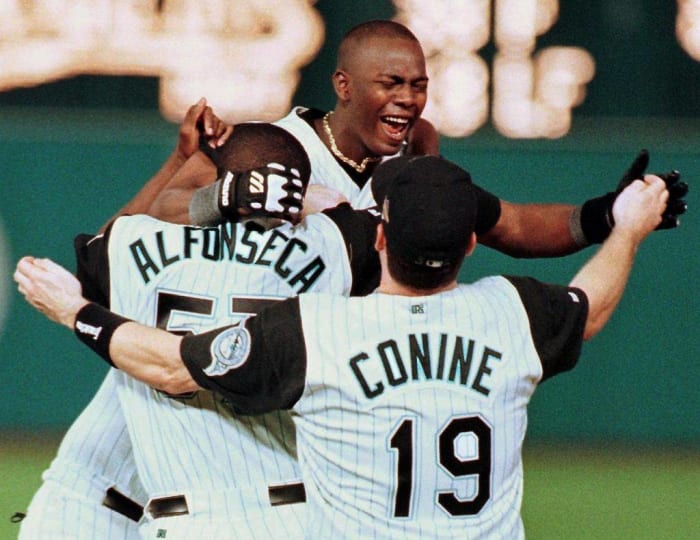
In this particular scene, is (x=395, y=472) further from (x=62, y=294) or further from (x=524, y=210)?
(x=524, y=210)

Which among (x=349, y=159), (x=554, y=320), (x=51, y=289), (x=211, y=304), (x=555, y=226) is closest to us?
(x=554, y=320)

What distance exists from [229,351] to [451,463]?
584mm

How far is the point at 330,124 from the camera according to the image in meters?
5.48

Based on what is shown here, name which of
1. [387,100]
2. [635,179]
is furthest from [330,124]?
[635,179]

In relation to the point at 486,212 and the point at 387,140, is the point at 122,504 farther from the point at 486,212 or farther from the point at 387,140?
the point at 387,140

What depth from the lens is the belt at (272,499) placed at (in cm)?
409

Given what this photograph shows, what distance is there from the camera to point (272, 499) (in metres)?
4.10

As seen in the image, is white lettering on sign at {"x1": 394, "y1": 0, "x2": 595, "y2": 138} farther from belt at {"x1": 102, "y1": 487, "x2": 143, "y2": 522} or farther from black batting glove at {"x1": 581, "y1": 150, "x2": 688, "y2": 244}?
belt at {"x1": 102, "y1": 487, "x2": 143, "y2": 522}

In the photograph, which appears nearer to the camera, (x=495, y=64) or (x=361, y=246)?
(x=361, y=246)

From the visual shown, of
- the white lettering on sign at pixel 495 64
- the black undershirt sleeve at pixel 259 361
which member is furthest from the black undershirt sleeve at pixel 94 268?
the white lettering on sign at pixel 495 64

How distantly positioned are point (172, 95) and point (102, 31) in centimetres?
47

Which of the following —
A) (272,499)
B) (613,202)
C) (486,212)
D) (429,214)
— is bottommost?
(272,499)

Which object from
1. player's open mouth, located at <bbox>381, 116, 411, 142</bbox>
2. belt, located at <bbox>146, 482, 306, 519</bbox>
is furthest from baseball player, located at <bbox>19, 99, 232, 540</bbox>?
player's open mouth, located at <bbox>381, 116, 411, 142</bbox>

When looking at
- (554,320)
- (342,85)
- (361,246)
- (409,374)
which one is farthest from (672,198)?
(342,85)
